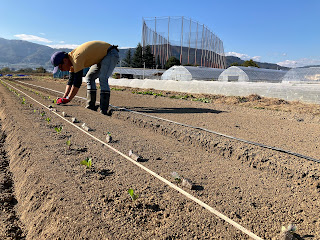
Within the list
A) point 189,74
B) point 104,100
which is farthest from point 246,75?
point 104,100

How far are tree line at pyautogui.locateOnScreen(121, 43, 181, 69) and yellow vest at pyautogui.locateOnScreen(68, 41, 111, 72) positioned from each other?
1794 inches

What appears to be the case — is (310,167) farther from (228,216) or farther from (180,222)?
(180,222)

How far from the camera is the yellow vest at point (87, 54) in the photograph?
4.90 meters

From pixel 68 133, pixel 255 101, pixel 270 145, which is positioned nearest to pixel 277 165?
pixel 270 145

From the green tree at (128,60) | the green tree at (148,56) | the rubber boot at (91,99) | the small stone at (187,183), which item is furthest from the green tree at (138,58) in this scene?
the small stone at (187,183)

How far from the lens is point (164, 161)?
2697mm

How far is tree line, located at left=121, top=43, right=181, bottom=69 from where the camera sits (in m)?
50.4

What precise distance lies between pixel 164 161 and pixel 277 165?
128cm

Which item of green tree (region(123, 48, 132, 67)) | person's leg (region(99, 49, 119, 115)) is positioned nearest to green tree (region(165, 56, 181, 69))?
green tree (region(123, 48, 132, 67))

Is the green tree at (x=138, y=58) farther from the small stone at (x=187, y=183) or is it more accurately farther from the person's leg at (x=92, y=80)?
the small stone at (x=187, y=183)

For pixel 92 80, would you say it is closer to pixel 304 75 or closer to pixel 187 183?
pixel 187 183

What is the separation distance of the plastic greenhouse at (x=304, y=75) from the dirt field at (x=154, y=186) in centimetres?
1099

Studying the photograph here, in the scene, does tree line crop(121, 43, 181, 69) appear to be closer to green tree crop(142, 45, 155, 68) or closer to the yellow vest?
green tree crop(142, 45, 155, 68)

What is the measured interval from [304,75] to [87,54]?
525 inches
